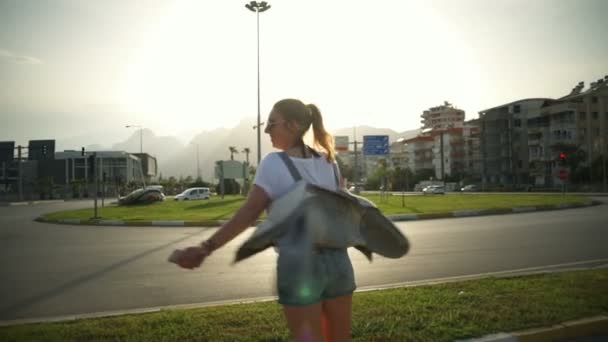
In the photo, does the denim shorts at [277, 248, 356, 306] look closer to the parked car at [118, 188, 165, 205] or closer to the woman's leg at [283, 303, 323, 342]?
the woman's leg at [283, 303, 323, 342]

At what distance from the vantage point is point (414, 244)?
11.5 meters

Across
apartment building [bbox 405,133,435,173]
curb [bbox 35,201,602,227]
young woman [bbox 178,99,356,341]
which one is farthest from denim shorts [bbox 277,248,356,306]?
apartment building [bbox 405,133,435,173]

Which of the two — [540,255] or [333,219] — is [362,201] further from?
[540,255]

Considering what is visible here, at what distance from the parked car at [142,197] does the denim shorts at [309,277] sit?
3789 cm

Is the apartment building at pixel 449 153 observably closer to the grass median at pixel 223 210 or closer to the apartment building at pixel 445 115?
the apartment building at pixel 445 115

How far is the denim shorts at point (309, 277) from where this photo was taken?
2.22 metres

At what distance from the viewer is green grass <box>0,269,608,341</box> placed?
4418 millimetres

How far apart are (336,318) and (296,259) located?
1.23 feet

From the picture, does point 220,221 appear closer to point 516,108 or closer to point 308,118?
point 308,118

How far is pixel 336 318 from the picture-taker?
92.9 inches

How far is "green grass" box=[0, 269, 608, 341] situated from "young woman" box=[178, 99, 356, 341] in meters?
2.08

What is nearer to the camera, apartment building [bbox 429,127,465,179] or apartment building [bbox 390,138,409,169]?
apartment building [bbox 429,127,465,179]

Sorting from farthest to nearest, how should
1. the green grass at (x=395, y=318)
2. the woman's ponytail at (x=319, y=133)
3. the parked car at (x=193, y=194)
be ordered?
the parked car at (x=193, y=194), the green grass at (x=395, y=318), the woman's ponytail at (x=319, y=133)

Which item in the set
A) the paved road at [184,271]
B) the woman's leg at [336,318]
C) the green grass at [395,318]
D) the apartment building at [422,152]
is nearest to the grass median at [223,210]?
the paved road at [184,271]
